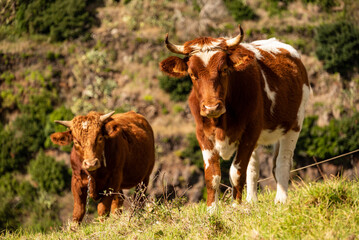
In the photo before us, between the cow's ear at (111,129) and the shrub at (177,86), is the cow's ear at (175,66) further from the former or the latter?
the shrub at (177,86)

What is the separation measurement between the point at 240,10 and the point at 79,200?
24.5 metres

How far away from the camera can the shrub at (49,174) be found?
24766 millimetres

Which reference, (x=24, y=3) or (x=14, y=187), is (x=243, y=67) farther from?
(x=24, y=3)

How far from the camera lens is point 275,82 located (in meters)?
7.45

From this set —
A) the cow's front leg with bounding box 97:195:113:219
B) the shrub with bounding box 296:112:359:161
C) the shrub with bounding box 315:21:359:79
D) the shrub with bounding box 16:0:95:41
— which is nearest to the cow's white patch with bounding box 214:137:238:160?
the cow's front leg with bounding box 97:195:113:219

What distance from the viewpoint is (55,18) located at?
1211 inches

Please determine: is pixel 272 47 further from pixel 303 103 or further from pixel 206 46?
pixel 206 46

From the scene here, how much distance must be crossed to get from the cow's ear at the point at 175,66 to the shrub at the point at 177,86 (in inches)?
811

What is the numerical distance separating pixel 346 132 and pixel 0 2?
873 inches

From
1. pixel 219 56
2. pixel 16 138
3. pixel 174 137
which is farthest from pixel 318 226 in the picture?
pixel 16 138

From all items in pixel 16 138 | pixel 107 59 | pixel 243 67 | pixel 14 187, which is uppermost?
pixel 243 67

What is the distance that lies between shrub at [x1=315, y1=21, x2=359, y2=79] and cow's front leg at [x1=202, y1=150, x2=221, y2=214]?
75.3 feet

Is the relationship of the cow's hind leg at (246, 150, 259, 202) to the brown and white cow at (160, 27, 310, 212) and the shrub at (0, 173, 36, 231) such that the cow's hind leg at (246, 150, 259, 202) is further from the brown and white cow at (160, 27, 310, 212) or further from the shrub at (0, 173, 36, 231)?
the shrub at (0, 173, 36, 231)

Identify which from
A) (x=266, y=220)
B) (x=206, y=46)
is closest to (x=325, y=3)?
(x=206, y=46)
